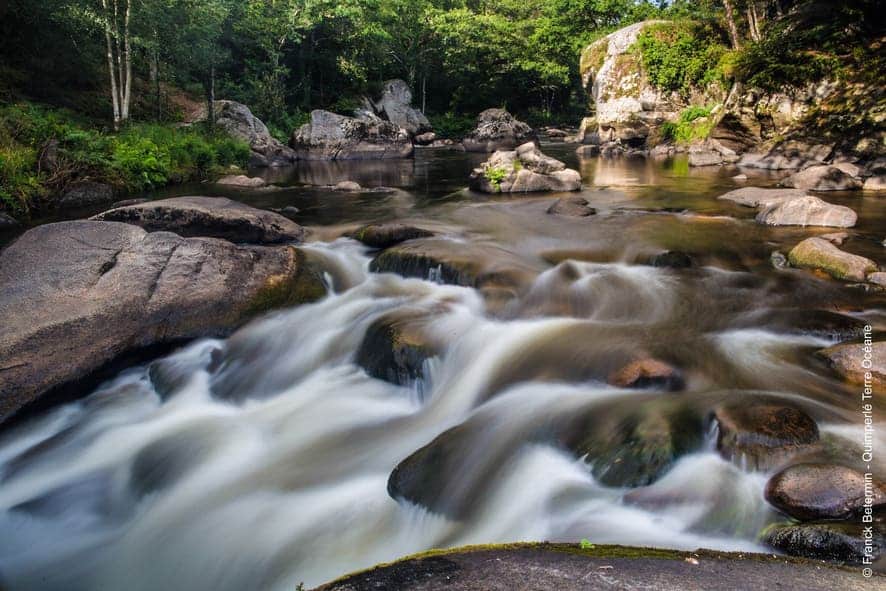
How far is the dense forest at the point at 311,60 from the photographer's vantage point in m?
15.5

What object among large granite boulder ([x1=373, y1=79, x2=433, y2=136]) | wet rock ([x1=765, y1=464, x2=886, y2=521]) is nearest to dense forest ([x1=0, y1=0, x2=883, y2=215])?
large granite boulder ([x1=373, y1=79, x2=433, y2=136])

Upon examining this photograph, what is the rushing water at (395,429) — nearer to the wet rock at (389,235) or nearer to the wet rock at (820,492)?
the wet rock at (820,492)

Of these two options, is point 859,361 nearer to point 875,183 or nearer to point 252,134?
point 875,183

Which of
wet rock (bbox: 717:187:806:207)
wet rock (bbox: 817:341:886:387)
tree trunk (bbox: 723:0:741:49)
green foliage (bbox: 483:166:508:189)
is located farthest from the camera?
tree trunk (bbox: 723:0:741:49)

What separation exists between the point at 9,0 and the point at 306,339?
19.9m

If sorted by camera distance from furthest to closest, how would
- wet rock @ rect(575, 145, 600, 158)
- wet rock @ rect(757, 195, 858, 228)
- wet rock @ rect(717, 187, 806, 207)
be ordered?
wet rock @ rect(575, 145, 600, 158), wet rock @ rect(717, 187, 806, 207), wet rock @ rect(757, 195, 858, 228)

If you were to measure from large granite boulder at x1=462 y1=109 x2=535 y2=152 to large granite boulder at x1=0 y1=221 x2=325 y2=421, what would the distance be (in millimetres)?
26813

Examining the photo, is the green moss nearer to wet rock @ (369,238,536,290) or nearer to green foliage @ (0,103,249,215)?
wet rock @ (369,238,536,290)

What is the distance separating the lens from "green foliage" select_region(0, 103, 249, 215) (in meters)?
10.9

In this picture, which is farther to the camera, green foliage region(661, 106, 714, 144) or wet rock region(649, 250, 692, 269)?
green foliage region(661, 106, 714, 144)

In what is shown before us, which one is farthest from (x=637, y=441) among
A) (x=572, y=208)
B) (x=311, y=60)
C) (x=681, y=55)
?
(x=311, y=60)

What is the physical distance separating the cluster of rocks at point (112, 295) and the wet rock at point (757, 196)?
878 centimetres

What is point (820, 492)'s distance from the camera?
2834 mm

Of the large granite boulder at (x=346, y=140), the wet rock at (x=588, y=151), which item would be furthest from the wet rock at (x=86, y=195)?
the wet rock at (x=588, y=151)
